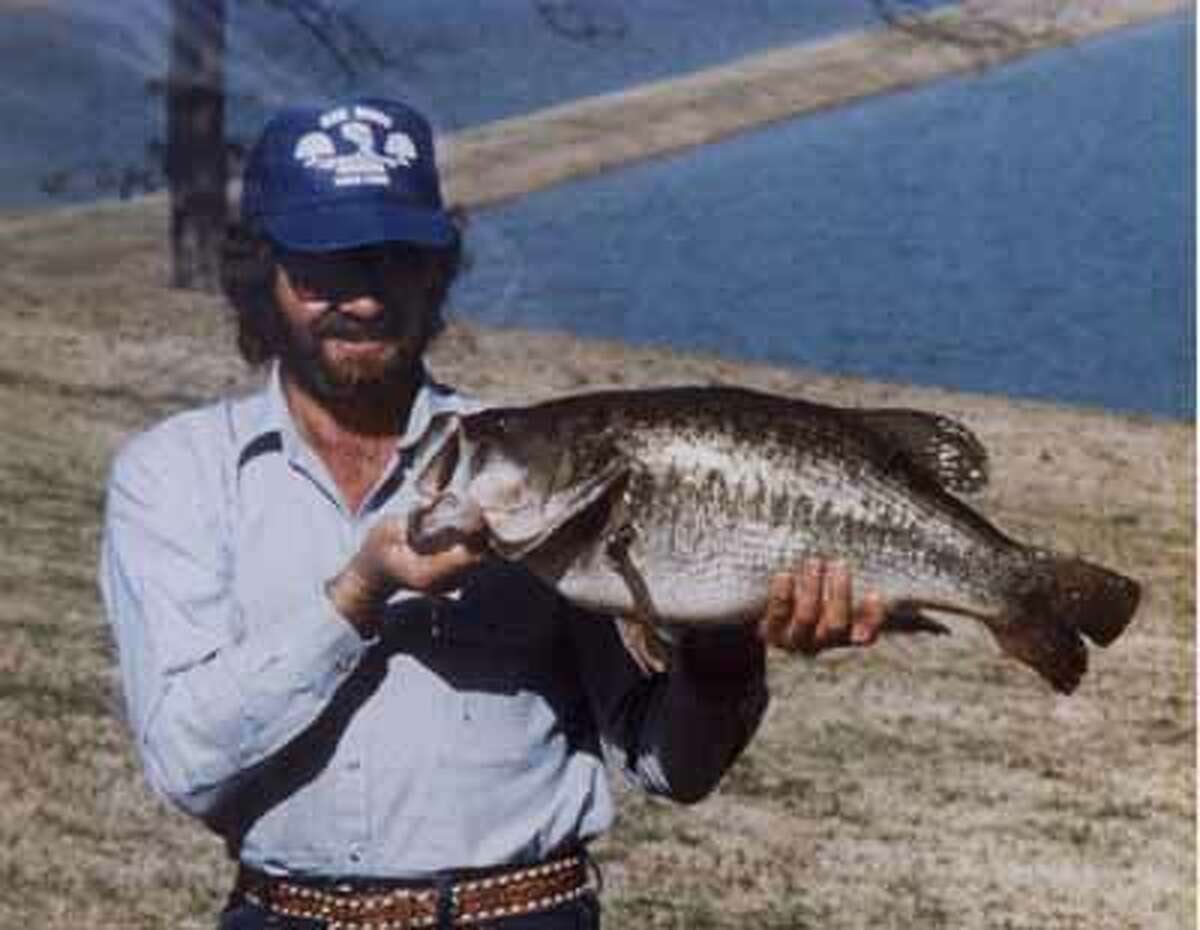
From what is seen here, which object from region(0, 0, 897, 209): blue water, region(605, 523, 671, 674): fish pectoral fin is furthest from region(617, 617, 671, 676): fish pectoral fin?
region(0, 0, 897, 209): blue water

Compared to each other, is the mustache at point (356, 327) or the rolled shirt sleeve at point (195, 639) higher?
the mustache at point (356, 327)

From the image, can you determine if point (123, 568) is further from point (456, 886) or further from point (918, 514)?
point (918, 514)

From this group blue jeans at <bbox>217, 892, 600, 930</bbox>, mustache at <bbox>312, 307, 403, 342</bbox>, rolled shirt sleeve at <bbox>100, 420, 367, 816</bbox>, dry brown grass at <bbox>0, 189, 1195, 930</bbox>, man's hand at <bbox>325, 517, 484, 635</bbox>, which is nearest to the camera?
man's hand at <bbox>325, 517, 484, 635</bbox>

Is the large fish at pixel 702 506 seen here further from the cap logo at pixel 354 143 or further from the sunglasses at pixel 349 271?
the cap logo at pixel 354 143

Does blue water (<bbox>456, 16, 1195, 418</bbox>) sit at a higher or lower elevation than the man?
lower

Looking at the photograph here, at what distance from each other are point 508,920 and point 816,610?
534 millimetres

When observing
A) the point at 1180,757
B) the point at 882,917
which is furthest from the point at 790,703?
the point at 882,917

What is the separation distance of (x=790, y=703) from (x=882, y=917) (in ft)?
7.96

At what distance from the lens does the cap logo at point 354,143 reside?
350cm

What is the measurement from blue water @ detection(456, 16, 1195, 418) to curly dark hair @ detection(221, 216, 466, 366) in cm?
1195

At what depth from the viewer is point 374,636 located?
3.29 metres

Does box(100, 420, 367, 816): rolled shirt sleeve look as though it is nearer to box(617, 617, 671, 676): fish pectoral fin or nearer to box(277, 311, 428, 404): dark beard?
box(277, 311, 428, 404): dark beard

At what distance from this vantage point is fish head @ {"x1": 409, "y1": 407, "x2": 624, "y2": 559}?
3.22 metres

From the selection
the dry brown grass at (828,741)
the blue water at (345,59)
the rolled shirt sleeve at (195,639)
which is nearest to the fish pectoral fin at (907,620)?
the rolled shirt sleeve at (195,639)
